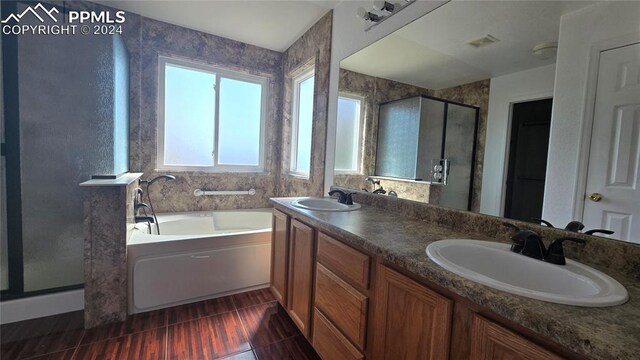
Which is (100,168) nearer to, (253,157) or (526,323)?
(253,157)

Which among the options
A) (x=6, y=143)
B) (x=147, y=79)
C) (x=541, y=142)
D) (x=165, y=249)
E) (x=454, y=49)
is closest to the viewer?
(x=541, y=142)

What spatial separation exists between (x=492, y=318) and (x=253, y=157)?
3026 millimetres

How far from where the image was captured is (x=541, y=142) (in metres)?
0.98

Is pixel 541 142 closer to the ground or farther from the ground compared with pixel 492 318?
farther from the ground

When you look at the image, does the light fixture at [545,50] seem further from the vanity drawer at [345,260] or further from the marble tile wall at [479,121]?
the vanity drawer at [345,260]

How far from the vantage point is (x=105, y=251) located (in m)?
1.78

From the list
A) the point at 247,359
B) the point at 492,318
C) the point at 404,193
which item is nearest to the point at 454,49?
the point at 404,193

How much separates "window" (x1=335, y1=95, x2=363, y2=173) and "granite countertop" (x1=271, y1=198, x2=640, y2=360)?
97 cm

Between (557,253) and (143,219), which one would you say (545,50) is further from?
(143,219)

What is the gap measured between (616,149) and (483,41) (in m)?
0.71

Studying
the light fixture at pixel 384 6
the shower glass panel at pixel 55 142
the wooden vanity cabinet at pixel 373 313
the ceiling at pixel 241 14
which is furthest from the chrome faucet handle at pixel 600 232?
the shower glass panel at pixel 55 142

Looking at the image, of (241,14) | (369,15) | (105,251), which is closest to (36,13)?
(241,14)

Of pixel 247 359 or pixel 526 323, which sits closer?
pixel 526 323

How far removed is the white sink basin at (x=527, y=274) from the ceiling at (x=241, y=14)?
215 cm
